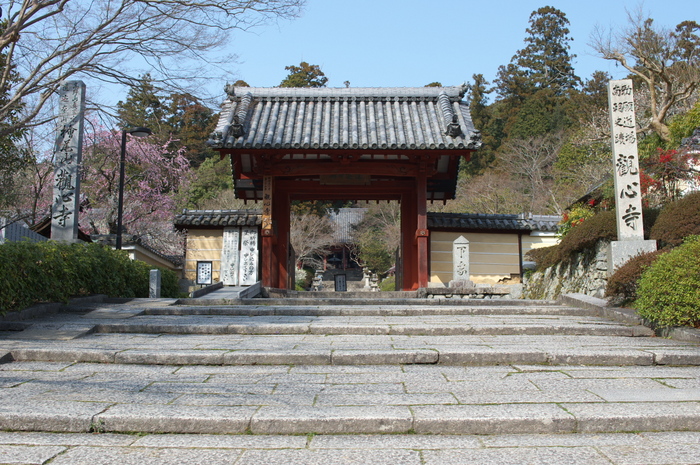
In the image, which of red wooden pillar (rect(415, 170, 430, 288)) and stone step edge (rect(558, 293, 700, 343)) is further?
red wooden pillar (rect(415, 170, 430, 288))

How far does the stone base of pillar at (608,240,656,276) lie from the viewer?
337 inches

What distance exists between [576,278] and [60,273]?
9.28 m

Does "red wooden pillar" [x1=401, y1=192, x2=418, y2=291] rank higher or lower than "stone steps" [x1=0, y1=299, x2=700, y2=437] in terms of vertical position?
higher

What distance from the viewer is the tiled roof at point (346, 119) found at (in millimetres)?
12727

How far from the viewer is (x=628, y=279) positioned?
7.52m

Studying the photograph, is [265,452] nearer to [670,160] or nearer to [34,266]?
[34,266]

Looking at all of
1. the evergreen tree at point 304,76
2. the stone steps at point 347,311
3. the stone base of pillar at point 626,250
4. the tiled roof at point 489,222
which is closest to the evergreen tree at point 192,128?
the evergreen tree at point 304,76

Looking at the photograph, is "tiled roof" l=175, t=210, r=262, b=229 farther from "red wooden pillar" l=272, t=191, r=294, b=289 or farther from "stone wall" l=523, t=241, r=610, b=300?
"stone wall" l=523, t=241, r=610, b=300

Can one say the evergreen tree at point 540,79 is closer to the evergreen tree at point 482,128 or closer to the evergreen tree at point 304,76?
the evergreen tree at point 482,128

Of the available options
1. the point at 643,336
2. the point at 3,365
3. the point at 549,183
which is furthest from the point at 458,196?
the point at 3,365

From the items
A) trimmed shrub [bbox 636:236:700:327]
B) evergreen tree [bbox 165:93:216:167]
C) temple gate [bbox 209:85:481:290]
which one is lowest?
trimmed shrub [bbox 636:236:700:327]

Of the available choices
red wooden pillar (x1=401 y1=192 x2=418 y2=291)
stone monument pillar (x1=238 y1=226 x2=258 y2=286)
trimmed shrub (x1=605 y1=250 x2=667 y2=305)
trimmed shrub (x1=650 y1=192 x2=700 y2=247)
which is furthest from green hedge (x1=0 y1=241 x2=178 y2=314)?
trimmed shrub (x1=650 y1=192 x2=700 y2=247)

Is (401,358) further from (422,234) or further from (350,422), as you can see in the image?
(422,234)

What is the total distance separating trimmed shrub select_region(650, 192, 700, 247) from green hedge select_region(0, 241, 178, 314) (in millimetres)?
8975
